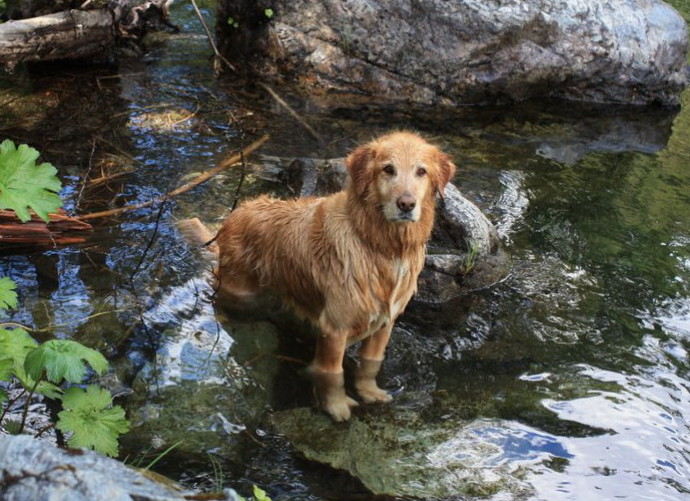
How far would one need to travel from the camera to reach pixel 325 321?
5.03 meters

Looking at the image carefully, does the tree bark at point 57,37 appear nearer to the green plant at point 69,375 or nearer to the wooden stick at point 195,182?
the wooden stick at point 195,182

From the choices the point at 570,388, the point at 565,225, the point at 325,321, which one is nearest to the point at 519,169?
the point at 565,225

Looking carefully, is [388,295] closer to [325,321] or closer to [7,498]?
[325,321]

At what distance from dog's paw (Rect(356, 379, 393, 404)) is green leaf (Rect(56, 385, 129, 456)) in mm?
1934

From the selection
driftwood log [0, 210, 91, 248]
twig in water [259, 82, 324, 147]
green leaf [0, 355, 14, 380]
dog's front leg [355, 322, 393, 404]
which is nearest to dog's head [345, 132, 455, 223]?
dog's front leg [355, 322, 393, 404]

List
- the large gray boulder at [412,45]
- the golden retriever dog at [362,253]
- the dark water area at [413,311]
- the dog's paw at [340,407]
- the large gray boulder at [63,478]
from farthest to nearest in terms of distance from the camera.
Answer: the large gray boulder at [412,45], the dog's paw at [340,407], the golden retriever dog at [362,253], the dark water area at [413,311], the large gray boulder at [63,478]

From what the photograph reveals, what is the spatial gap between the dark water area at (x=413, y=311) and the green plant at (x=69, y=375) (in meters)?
0.63

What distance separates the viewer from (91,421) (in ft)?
11.7

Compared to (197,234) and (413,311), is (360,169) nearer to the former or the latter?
(413,311)

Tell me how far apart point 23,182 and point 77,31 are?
21.3 feet

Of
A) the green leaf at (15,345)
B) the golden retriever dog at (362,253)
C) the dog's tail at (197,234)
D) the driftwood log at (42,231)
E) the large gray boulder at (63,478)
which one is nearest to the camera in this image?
the large gray boulder at (63,478)

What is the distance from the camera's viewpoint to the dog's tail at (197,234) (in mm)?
6160

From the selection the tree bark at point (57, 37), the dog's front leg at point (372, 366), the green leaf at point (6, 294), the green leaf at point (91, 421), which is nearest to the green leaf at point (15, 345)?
the green leaf at point (6, 294)

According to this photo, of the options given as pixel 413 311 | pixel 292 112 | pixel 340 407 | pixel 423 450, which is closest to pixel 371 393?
pixel 340 407
